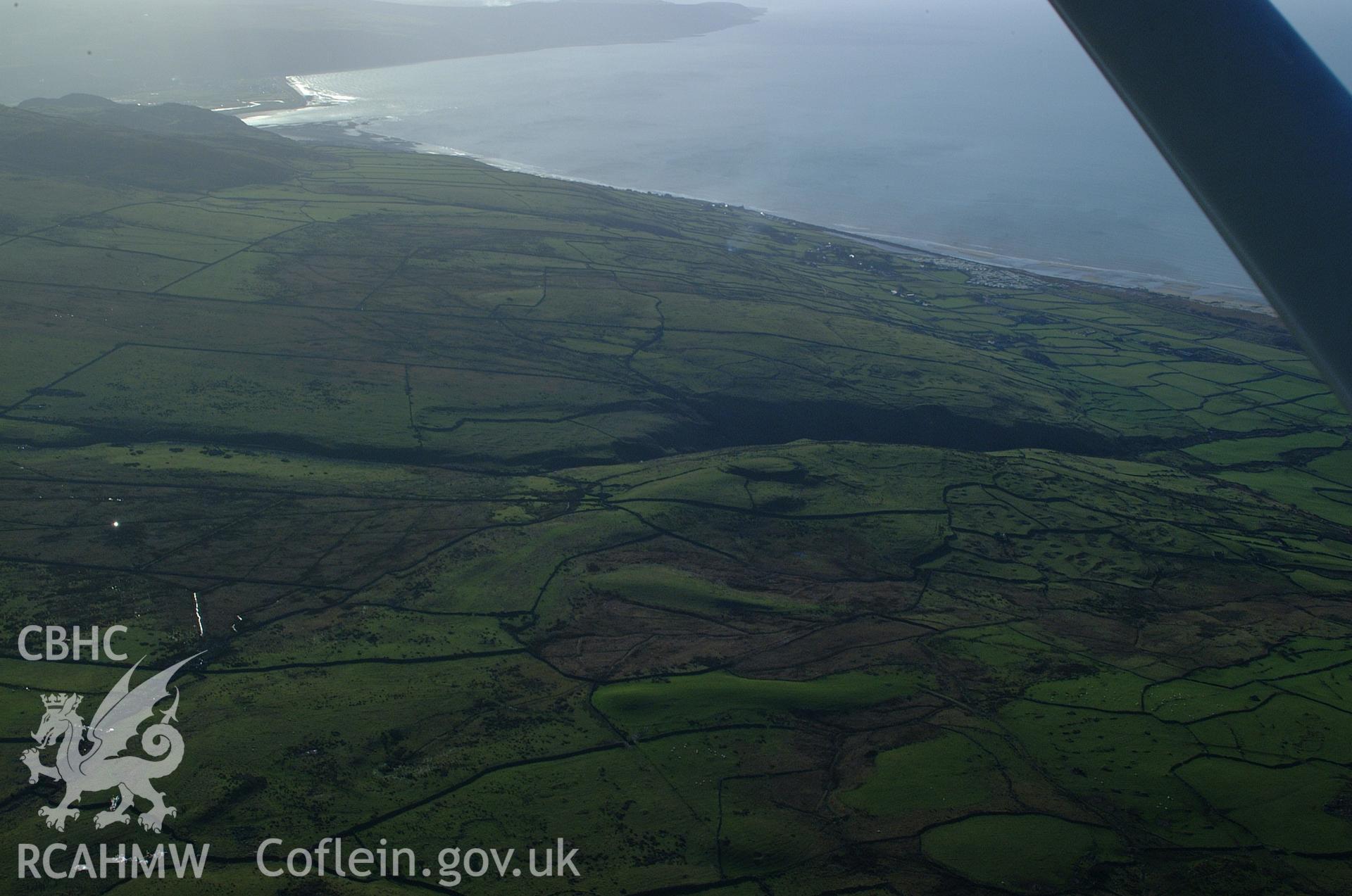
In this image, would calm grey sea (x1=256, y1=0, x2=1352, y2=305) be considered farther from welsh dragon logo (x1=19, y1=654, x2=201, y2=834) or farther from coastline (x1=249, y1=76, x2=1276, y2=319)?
welsh dragon logo (x1=19, y1=654, x2=201, y2=834)

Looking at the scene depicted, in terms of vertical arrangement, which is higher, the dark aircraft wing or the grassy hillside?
the dark aircraft wing

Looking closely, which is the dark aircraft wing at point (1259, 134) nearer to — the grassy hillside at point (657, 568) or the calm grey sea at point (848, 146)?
the grassy hillside at point (657, 568)

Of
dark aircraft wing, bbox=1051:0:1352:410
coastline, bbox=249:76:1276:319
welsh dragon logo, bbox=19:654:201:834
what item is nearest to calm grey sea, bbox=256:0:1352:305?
coastline, bbox=249:76:1276:319

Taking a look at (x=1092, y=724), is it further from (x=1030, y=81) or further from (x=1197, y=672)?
(x=1030, y=81)

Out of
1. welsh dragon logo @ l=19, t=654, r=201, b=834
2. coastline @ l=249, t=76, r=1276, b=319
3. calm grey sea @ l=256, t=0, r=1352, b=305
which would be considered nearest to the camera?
welsh dragon logo @ l=19, t=654, r=201, b=834

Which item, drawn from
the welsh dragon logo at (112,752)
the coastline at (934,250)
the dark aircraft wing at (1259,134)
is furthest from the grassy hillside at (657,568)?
the coastline at (934,250)

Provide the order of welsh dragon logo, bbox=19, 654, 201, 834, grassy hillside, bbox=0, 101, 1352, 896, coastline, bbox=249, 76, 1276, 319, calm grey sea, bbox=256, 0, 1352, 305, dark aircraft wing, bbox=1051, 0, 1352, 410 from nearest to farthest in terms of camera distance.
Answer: dark aircraft wing, bbox=1051, 0, 1352, 410 < welsh dragon logo, bbox=19, 654, 201, 834 < grassy hillside, bbox=0, 101, 1352, 896 < coastline, bbox=249, 76, 1276, 319 < calm grey sea, bbox=256, 0, 1352, 305
